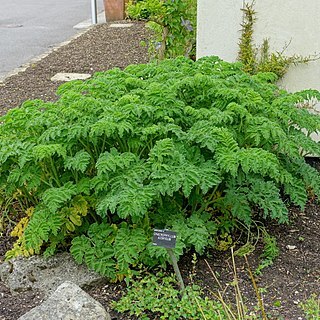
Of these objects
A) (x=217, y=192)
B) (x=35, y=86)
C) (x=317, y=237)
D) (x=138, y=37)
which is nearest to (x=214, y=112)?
(x=217, y=192)

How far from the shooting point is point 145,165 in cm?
331

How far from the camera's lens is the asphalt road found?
1037 cm

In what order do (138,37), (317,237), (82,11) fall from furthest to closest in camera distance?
(82,11) → (138,37) → (317,237)

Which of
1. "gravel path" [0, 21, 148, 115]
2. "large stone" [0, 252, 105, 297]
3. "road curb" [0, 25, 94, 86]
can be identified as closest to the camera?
"large stone" [0, 252, 105, 297]

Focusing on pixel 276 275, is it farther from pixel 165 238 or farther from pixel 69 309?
pixel 69 309

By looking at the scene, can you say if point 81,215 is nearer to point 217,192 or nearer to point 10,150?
point 10,150

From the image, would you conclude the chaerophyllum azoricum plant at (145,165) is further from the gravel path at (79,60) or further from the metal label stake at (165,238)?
the gravel path at (79,60)

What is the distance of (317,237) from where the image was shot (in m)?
4.00

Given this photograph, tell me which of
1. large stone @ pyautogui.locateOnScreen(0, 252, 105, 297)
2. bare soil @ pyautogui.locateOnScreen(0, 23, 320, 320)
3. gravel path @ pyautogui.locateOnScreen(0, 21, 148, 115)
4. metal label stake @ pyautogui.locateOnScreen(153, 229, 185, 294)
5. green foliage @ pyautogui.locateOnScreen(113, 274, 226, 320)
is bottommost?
gravel path @ pyautogui.locateOnScreen(0, 21, 148, 115)

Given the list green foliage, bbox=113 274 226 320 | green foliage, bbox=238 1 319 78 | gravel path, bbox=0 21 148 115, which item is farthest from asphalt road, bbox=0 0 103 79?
green foliage, bbox=113 274 226 320

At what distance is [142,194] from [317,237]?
1.49 m

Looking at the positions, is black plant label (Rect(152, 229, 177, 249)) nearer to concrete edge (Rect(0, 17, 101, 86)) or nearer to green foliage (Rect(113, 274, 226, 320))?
green foliage (Rect(113, 274, 226, 320))

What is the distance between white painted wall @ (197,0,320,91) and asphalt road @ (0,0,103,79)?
440 cm

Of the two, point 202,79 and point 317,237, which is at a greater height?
point 202,79
